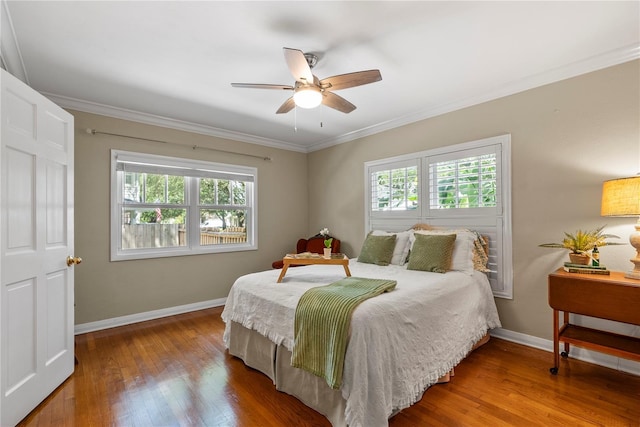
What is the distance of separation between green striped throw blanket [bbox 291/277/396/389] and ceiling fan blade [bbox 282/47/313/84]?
152 cm

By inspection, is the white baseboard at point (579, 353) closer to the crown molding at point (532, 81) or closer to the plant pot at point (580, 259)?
the plant pot at point (580, 259)

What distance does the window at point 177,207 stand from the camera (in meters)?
3.61

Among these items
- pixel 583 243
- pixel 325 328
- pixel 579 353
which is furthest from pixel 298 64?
pixel 579 353

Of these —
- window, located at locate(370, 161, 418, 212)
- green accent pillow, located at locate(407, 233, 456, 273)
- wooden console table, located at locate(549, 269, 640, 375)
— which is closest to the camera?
wooden console table, located at locate(549, 269, 640, 375)

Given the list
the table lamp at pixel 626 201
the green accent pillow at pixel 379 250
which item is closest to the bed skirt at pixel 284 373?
the green accent pillow at pixel 379 250

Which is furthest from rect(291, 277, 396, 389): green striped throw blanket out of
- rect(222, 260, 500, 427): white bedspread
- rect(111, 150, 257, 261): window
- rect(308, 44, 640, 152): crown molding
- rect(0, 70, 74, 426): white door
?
rect(111, 150, 257, 261): window

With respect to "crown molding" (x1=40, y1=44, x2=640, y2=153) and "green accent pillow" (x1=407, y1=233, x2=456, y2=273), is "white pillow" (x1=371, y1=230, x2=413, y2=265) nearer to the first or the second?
"green accent pillow" (x1=407, y1=233, x2=456, y2=273)

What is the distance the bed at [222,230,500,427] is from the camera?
160cm

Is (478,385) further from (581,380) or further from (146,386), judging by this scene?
(146,386)

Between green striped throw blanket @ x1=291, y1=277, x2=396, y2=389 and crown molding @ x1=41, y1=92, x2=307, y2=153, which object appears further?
Answer: crown molding @ x1=41, y1=92, x2=307, y2=153

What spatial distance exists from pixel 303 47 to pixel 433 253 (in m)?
2.16

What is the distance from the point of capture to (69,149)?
2402 millimetres

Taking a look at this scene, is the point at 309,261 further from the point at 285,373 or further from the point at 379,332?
the point at 379,332

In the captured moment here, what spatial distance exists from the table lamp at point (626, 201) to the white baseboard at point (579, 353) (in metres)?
0.81
